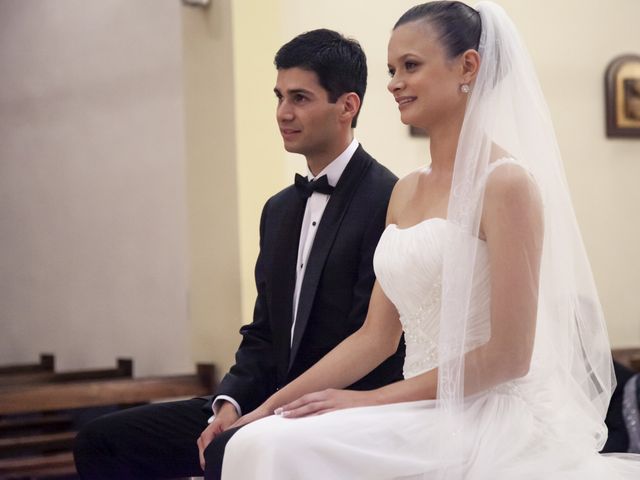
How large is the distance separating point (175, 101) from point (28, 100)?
5.49 ft

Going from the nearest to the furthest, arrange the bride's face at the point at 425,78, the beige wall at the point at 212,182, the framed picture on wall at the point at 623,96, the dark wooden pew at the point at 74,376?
the bride's face at the point at 425,78, the beige wall at the point at 212,182, the dark wooden pew at the point at 74,376, the framed picture on wall at the point at 623,96

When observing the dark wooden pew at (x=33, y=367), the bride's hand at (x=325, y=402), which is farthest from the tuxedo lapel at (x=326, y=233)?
the dark wooden pew at (x=33, y=367)

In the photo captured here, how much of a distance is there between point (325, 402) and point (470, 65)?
2.58 ft

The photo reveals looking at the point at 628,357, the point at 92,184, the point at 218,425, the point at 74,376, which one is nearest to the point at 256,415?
the point at 218,425

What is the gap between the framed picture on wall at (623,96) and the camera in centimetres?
625

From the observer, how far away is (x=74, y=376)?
6.12m

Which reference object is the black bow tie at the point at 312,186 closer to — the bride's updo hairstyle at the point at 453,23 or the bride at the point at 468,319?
the bride at the point at 468,319

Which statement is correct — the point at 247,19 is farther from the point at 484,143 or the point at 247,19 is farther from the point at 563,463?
the point at 563,463

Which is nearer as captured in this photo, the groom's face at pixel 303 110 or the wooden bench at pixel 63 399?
the groom's face at pixel 303 110

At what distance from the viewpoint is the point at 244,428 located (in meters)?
2.15

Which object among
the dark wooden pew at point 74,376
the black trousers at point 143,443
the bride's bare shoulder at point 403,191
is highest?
the bride's bare shoulder at point 403,191

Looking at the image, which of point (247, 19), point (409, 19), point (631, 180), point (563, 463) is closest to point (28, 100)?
point (247, 19)

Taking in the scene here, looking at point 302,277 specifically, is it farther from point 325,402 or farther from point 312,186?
point 325,402

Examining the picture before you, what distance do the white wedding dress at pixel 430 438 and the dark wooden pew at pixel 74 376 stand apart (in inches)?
162
